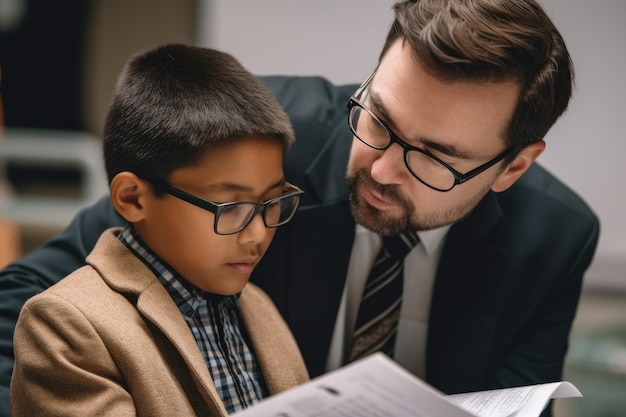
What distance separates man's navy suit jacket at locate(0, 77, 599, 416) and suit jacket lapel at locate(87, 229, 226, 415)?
0.29 meters

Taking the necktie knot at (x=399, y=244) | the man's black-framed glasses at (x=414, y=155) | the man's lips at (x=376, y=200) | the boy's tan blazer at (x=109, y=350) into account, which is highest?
the man's black-framed glasses at (x=414, y=155)

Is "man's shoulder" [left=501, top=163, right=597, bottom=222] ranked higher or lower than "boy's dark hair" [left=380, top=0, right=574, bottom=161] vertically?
lower

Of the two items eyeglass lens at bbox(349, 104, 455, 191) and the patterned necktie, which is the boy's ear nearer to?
eyeglass lens at bbox(349, 104, 455, 191)

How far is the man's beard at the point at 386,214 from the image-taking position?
4.24ft

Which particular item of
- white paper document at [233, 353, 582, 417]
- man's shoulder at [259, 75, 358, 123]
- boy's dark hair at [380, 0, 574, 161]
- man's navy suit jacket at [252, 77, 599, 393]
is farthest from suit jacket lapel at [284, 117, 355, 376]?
white paper document at [233, 353, 582, 417]

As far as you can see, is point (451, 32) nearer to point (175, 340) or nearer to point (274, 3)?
point (175, 340)

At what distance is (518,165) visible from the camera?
1.38 meters

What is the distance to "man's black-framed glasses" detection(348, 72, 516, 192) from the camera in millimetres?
1223

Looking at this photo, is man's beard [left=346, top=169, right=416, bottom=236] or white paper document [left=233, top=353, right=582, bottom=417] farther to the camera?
man's beard [left=346, top=169, right=416, bottom=236]

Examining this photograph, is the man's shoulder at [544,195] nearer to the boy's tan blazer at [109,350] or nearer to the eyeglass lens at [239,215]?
the eyeglass lens at [239,215]

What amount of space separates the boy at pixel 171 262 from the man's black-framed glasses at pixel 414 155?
170 millimetres

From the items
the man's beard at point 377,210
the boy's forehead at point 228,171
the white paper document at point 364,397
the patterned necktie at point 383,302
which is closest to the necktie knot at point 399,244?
the patterned necktie at point 383,302

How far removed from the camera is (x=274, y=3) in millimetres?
2273

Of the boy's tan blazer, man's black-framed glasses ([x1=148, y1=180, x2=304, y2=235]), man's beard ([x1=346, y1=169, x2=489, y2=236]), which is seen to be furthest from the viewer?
man's beard ([x1=346, y1=169, x2=489, y2=236])
